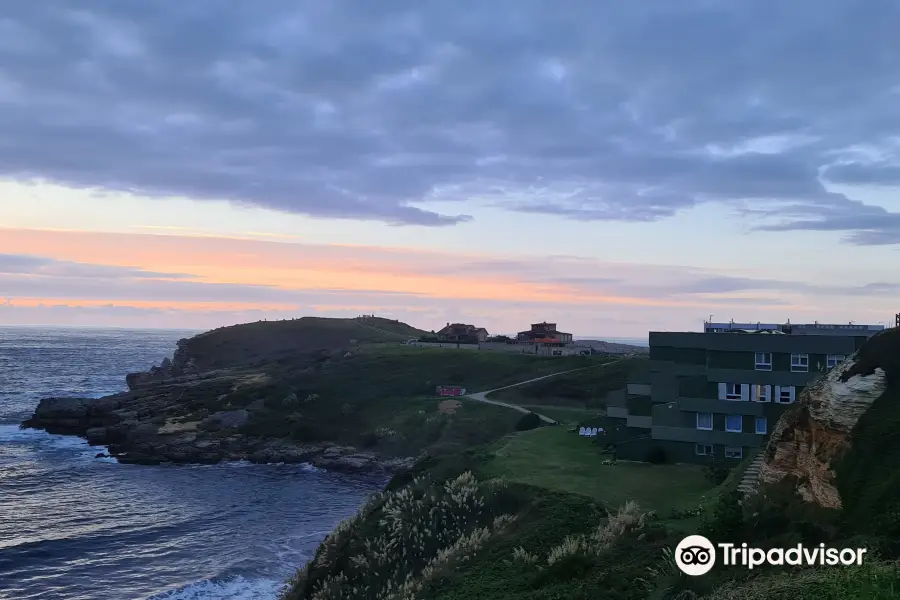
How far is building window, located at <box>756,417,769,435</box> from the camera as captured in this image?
43625 mm

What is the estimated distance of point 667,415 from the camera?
46.8 metres

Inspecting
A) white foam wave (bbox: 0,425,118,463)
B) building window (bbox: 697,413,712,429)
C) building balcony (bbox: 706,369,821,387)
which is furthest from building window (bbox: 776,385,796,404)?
white foam wave (bbox: 0,425,118,463)

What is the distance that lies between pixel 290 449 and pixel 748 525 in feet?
222

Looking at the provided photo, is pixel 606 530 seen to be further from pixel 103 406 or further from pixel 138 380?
pixel 138 380

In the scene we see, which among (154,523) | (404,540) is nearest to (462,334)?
(154,523)

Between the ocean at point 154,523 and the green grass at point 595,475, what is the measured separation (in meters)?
15.2

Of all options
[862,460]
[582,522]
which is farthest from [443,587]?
[862,460]

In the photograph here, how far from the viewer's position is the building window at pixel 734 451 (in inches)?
1742

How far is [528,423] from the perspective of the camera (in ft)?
234

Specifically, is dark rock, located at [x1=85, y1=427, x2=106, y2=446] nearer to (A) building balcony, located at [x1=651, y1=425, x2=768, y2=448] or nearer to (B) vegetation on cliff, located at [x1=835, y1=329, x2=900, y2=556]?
(A) building balcony, located at [x1=651, y1=425, x2=768, y2=448]

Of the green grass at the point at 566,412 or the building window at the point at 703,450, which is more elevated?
the building window at the point at 703,450

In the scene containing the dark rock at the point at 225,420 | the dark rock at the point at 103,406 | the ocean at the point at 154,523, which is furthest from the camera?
the dark rock at the point at 103,406

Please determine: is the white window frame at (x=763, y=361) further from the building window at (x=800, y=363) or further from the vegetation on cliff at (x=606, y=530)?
the vegetation on cliff at (x=606, y=530)

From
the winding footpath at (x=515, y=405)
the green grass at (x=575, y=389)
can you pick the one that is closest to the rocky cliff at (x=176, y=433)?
the winding footpath at (x=515, y=405)
